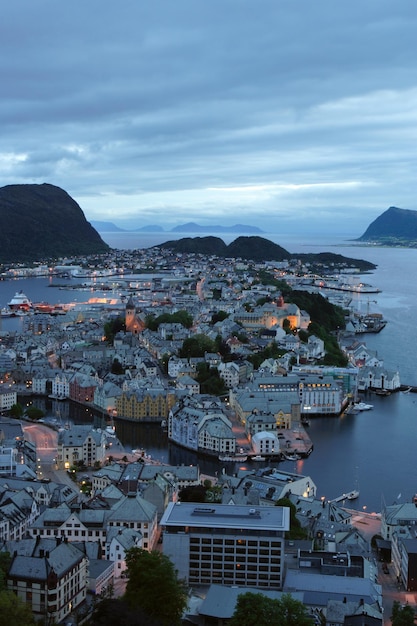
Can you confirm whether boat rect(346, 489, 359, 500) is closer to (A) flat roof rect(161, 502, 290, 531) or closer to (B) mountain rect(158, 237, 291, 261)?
(A) flat roof rect(161, 502, 290, 531)

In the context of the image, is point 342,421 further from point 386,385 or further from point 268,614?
point 268,614

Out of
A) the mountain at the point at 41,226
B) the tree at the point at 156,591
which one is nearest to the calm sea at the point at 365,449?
the tree at the point at 156,591

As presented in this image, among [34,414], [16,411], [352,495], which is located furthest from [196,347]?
[352,495]

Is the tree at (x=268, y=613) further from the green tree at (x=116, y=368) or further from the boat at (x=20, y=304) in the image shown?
the boat at (x=20, y=304)

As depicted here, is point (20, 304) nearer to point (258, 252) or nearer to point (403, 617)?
point (403, 617)

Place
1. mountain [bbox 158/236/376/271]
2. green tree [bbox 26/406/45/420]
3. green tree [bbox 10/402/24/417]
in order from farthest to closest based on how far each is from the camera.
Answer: mountain [bbox 158/236/376/271] < green tree [bbox 10/402/24/417] < green tree [bbox 26/406/45/420]

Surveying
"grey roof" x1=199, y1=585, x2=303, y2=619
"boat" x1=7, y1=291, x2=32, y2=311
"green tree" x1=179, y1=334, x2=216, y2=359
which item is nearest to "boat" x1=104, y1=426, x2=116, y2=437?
"green tree" x1=179, y1=334, x2=216, y2=359

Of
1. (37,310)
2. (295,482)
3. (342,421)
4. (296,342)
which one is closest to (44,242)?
(37,310)
